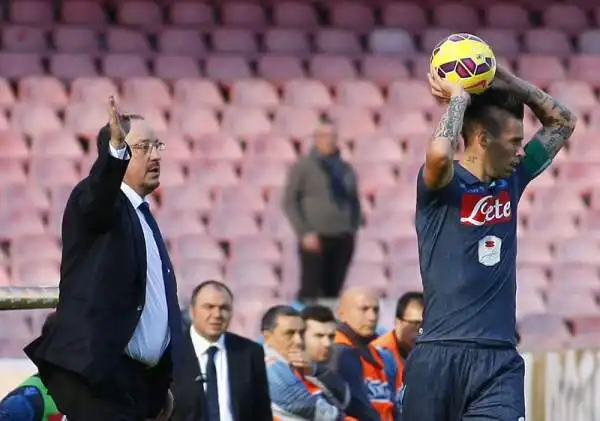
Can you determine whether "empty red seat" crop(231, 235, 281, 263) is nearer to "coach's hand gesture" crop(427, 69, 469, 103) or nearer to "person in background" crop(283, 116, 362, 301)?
"person in background" crop(283, 116, 362, 301)

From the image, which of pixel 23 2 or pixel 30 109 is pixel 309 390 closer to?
pixel 30 109

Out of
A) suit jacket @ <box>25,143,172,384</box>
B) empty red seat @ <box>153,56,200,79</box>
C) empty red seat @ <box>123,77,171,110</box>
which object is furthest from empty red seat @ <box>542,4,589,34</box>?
suit jacket @ <box>25,143,172,384</box>

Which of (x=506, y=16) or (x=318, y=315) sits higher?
(x=506, y=16)

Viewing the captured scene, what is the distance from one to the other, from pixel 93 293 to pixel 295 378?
2.82 m

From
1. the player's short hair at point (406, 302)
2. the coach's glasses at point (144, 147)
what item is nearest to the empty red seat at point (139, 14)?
the player's short hair at point (406, 302)

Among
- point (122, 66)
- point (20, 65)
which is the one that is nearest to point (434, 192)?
point (122, 66)

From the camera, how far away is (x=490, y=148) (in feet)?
19.3

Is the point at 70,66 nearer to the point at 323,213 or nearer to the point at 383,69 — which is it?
the point at 383,69

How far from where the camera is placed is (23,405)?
647 centimetres

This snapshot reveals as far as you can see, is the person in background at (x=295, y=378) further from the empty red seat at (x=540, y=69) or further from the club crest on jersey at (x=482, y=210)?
the empty red seat at (x=540, y=69)

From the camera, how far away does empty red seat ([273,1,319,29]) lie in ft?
49.1

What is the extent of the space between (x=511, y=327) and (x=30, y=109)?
8.52 meters

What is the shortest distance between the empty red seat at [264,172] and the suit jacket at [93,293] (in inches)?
295

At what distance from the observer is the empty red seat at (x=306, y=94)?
1407cm
